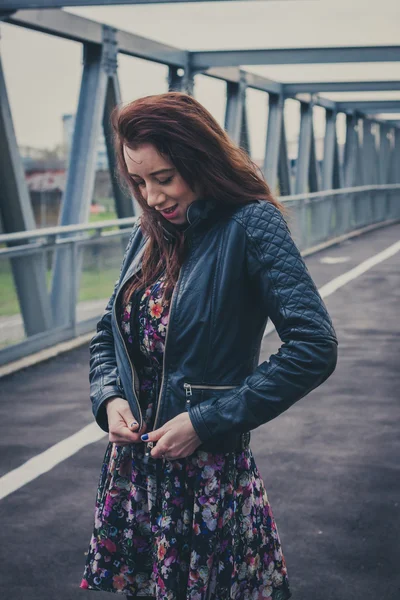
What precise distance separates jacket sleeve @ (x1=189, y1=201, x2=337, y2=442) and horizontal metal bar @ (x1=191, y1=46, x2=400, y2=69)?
12087 millimetres

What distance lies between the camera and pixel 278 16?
11164 mm

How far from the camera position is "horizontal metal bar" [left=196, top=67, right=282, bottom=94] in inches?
613

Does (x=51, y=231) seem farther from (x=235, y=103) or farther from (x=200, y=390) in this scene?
(x=235, y=103)

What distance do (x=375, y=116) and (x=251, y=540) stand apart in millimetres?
31279

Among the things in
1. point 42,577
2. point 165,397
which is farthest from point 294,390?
point 42,577

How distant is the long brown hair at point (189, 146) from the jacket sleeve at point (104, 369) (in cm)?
32

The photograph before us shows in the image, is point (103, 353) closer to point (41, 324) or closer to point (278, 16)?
point (41, 324)

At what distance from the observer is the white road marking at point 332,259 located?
1582 centimetres

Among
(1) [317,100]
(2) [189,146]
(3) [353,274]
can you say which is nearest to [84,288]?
(3) [353,274]

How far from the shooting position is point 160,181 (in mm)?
2215

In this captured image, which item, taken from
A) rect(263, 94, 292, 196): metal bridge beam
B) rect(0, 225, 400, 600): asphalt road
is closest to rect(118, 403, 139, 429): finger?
rect(0, 225, 400, 600): asphalt road

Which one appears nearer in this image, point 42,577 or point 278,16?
point 42,577

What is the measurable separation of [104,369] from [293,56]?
12279mm

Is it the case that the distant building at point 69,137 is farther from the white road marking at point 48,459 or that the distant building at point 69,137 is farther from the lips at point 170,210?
the lips at point 170,210
